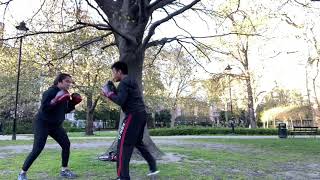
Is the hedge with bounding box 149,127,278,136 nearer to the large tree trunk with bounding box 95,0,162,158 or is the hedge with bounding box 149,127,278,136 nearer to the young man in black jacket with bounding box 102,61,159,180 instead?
the large tree trunk with bounding box 95,0,162,158

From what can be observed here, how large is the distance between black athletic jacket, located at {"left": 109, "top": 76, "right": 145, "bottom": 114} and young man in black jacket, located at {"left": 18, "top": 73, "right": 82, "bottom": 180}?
3.88ft

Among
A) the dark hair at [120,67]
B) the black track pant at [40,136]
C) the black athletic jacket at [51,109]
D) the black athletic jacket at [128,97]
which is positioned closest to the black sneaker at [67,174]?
the black track pant at [40,136]

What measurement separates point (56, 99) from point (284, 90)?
47.9 m

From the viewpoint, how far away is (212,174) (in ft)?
23.4

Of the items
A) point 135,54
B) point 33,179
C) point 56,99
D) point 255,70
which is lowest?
point 33,179

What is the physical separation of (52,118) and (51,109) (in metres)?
0.17

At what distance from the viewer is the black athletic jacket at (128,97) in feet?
18.0

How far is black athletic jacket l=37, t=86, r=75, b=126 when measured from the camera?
6.28 metres

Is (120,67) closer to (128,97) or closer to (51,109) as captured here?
(128,97)

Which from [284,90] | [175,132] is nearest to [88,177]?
[175,132]

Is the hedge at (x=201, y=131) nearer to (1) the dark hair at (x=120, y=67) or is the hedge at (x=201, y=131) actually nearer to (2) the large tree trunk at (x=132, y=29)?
(2) the large tree trunk at (x=132, y=29)

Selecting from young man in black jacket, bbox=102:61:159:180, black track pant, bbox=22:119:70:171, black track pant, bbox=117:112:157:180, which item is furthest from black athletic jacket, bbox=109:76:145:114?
black track pant, bbox=22:119:70:171

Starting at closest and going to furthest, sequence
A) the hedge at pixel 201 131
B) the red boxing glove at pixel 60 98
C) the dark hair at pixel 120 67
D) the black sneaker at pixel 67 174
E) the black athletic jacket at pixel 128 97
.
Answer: the black athletic jacket at pixel 128 97 → the dark hair at pixel 120 67 → the red boxing glove at pixel 60 98 → the black sneaker at pixel 67 174 → the hedge at pixel 201 131

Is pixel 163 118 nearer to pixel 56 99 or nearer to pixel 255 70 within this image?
pixel 255 70
